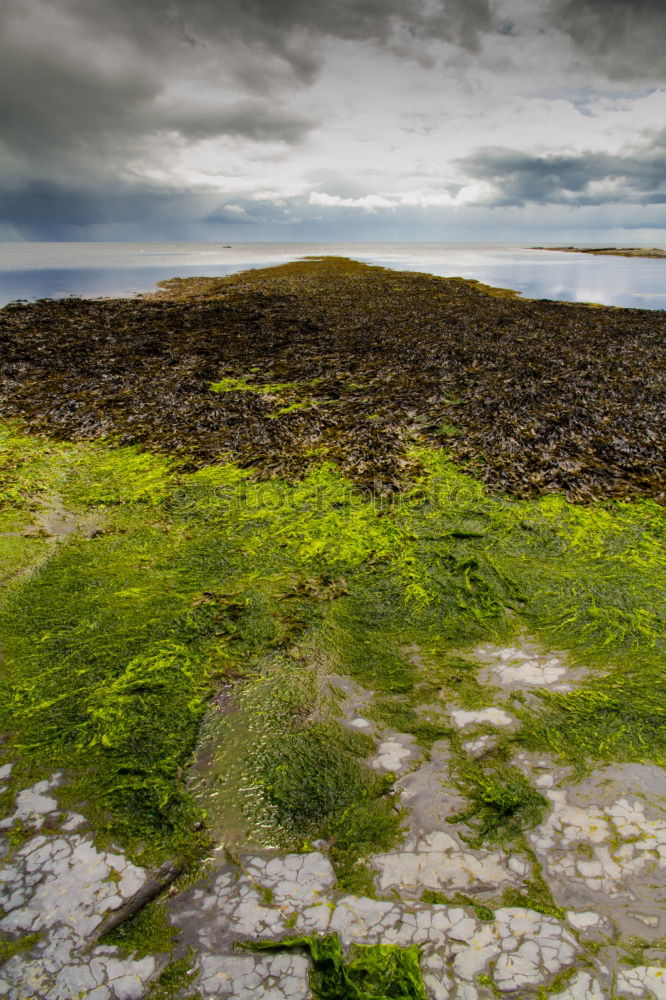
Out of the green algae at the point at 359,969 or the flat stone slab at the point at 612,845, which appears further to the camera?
the flat stone slab at the point at 612,845

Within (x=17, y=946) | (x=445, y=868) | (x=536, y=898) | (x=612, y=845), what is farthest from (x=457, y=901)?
(x=17, y=946)

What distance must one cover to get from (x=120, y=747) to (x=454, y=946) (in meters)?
2.13

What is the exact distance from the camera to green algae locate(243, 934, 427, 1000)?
204 centimetres

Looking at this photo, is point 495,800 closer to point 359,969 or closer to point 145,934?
point 359,969

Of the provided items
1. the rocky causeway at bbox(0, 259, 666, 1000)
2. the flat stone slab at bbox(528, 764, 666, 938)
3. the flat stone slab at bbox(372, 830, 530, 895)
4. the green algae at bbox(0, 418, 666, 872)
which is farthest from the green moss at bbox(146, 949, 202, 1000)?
the flat stone slab at bbox(528, 764, 666, 938)

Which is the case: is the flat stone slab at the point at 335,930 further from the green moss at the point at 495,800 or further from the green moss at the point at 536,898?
the green moss at the point at 495,800

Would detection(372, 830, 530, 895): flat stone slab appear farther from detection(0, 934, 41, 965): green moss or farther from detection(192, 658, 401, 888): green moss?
detection(0, 934, 41, 965): green moss

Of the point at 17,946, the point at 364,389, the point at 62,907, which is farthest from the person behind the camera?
the point at 364,389

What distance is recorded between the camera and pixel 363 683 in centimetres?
370

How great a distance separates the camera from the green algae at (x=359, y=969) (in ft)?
6.71

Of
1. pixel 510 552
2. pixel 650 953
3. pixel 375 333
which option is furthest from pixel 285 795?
pixel 375 333

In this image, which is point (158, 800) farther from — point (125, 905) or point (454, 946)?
point (454, 946)

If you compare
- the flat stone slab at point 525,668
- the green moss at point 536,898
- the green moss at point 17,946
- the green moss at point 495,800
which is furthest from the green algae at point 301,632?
the green moss at point 17,946

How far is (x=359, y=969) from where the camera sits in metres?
2.12
